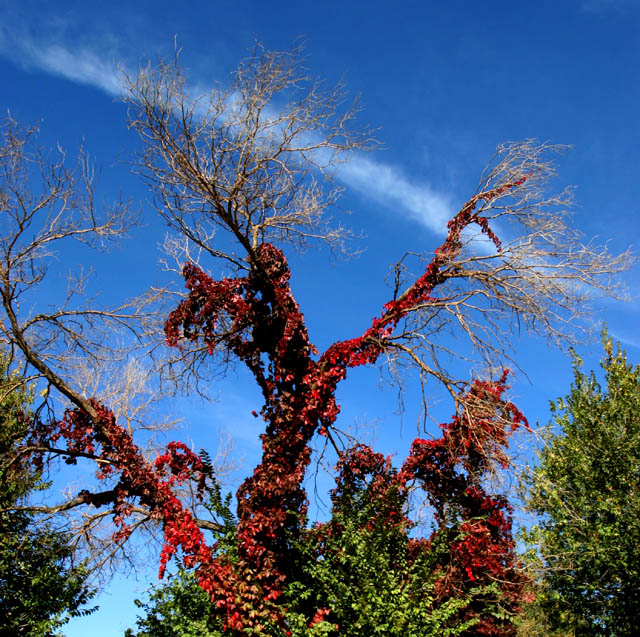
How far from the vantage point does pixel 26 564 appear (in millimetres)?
11695

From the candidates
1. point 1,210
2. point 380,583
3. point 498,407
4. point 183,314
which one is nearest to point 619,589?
point 498,407

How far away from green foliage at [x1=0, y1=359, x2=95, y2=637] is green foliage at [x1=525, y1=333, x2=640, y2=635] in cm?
966

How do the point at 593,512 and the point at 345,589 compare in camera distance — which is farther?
the point at 593,512

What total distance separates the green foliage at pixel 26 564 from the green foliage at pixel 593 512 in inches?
380

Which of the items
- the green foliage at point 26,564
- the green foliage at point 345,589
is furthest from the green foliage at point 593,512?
the green foliage at point 26,564

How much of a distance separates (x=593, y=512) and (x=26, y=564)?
43.9 ft

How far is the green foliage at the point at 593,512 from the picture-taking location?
14.5 meters

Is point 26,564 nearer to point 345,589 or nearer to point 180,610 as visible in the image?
point 180,610

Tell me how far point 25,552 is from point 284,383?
20.4 feet

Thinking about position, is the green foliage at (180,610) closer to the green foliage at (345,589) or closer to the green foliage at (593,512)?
the green foliage at (345,589)

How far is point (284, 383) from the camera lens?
10.4 meters

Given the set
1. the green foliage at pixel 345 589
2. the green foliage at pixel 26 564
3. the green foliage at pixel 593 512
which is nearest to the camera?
the green foliage at pixel 345 589

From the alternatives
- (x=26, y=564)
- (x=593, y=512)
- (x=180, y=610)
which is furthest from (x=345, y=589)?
(x=593, y=512)

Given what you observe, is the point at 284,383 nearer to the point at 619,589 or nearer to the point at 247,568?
the point at 247,568
